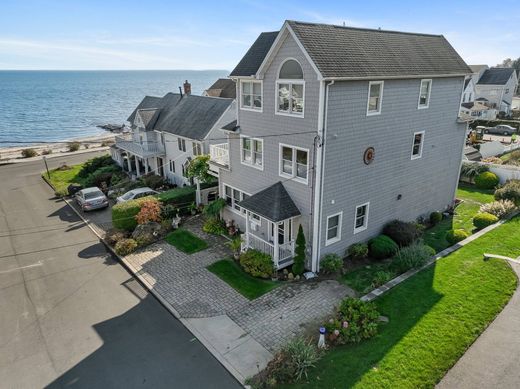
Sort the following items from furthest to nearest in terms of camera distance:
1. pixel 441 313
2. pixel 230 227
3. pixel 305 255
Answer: pixel 230 227 < pixel 305 255 < pixel 441 313

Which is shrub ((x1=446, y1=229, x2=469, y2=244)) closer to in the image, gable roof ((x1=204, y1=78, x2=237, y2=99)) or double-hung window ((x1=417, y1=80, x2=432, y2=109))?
double-hung window ((x1=417, y1=80, x2=432, y2=109))

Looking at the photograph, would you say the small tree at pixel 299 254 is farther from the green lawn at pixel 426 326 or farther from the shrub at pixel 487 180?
the shrub at pixel 487 180

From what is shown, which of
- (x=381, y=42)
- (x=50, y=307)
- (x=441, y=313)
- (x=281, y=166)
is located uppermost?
(x=381, y=42)

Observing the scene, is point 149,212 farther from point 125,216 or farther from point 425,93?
point 425,93

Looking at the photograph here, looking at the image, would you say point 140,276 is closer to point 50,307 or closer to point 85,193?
point 50,307

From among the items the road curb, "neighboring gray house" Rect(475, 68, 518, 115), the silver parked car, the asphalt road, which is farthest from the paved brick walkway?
"neighboring gray house" Rect(475, 68, 518, 115)

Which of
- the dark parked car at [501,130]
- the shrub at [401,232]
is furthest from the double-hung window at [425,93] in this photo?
the dark parked car at [501,130]

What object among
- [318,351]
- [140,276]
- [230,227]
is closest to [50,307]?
[140,276]
